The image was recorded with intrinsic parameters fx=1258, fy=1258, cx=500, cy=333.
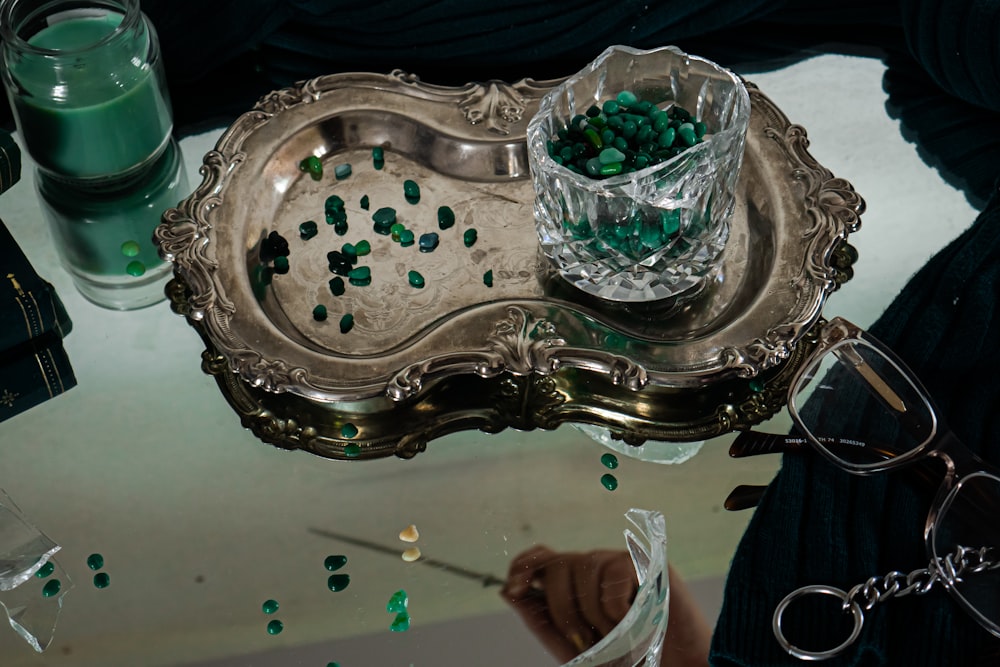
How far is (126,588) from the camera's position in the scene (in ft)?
2.36

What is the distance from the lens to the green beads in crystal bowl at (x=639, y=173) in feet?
2.36

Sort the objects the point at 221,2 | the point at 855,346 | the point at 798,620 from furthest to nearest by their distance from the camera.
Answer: the point at 221,2 < the point at 855,346 < the point at 798,620

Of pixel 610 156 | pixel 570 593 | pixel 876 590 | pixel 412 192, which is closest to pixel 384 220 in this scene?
pixel 412 192

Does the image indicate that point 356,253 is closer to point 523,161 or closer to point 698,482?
point 523,161

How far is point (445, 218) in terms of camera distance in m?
0.82

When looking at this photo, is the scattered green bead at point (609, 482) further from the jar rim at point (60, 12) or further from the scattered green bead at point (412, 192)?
the jar rim at point (60, 12)

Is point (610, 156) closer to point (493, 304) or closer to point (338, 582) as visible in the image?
point (493, 304)

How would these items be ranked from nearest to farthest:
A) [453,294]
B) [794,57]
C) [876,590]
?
[876,590] → [453,294] → [794,57]

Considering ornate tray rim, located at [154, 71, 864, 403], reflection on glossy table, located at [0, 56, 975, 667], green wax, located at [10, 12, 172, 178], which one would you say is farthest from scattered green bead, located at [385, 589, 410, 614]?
green wax, located at [10, 12, 172, 178]

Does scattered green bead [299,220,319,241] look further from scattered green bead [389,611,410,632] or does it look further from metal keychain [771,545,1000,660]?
Result: metal keychain [771,545,1000,660]

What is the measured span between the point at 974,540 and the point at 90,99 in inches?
23.7

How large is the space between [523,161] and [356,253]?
0.13 meters

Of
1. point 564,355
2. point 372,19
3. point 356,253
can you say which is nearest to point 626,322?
point 564,355

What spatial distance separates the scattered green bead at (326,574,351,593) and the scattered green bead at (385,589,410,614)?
3 centimetres
